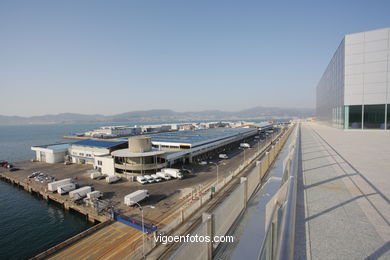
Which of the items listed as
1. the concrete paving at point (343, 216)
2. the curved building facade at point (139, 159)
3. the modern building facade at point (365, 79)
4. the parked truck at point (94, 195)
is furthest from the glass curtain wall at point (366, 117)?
the parked truck at point (94, 195)

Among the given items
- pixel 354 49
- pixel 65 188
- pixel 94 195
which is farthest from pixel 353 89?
pixel 65 188

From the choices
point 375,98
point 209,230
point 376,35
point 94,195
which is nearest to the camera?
point 209,230

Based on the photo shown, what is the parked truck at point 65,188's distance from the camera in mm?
27141

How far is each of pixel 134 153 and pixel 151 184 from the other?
23.9 feet

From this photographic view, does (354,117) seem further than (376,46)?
Yes

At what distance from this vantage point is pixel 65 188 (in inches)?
1080

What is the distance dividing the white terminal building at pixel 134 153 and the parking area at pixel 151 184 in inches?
84.9

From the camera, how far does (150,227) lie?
17156mm

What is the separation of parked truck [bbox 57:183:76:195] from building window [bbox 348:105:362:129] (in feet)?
155

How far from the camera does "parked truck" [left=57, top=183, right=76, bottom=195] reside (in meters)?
27.1

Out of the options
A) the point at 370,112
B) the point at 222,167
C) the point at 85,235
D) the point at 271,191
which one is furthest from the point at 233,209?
the point at 370,112

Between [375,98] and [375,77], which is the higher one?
[375,77]

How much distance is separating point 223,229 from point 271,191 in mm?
1588

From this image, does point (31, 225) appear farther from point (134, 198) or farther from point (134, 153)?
point (134, 153)
